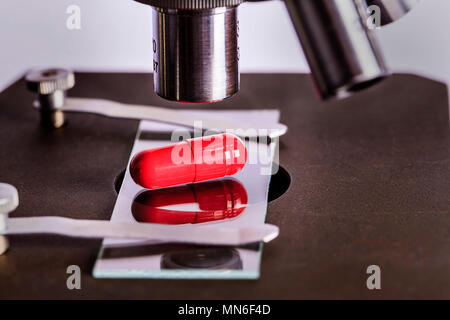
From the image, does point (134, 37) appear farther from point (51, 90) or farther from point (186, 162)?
point (186, 162)

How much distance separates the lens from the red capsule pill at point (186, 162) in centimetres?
89

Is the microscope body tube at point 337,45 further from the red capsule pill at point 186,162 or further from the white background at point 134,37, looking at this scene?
the white background at point 134,37

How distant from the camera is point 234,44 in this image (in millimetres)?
817

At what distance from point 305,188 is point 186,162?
0.49ft

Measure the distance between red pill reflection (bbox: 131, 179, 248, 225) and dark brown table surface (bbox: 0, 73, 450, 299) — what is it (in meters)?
0.04

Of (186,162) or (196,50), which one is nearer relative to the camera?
(196,50)

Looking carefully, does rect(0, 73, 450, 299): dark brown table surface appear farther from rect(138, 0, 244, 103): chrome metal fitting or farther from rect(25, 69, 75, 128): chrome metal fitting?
rect(138, 0, 244, 103): chrome metal fitting

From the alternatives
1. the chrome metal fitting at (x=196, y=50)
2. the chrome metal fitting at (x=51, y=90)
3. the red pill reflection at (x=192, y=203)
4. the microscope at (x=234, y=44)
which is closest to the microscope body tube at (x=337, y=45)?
the microscope at (x=234, y=44)

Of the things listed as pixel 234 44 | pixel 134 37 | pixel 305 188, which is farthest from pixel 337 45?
pixel 134 37

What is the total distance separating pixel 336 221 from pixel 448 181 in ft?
0.57

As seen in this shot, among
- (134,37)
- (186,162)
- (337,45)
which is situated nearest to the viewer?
(337,45)

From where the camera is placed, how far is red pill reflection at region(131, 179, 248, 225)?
0.85m

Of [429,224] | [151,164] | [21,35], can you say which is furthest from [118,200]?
[21,35]
